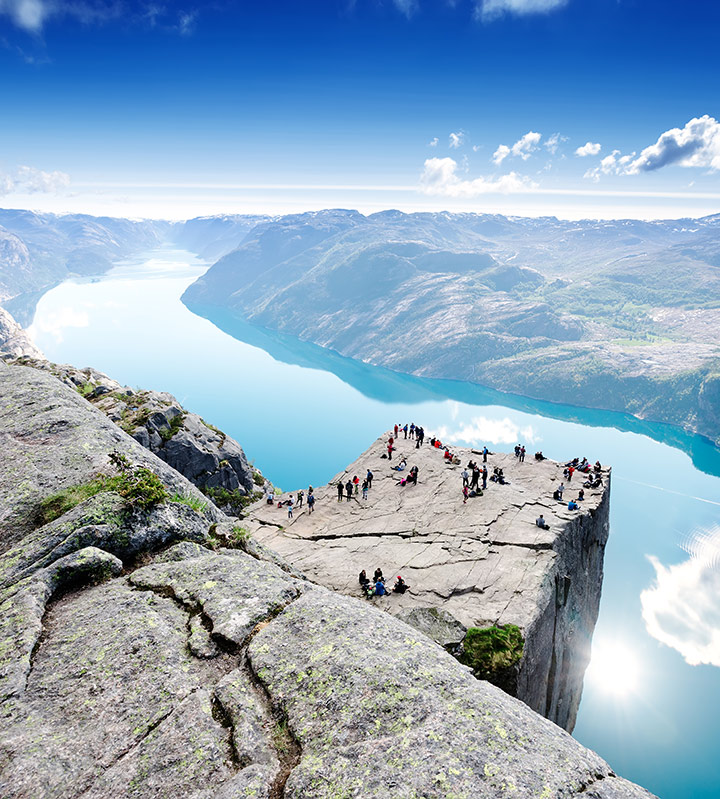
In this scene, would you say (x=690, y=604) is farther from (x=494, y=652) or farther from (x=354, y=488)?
(x=494, y=652)

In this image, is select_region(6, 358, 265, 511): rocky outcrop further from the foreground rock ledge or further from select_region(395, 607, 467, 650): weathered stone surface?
select_region(395, 607, 467, 650): weathered stone surface

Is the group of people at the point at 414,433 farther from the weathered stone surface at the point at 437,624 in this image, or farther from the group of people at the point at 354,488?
the weathered stone surface at the point at 437,624

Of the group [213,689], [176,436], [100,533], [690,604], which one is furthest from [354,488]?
[690,604]

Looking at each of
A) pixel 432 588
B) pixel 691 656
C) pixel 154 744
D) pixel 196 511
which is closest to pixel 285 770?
pixel 154 744

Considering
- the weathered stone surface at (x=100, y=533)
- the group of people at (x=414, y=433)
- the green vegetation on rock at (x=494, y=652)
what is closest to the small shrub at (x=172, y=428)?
the group of people at (x=414, y=433)

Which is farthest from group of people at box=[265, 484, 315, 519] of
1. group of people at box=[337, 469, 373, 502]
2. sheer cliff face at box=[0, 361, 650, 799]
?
sheer cliff face at box=[0, 361, 650, 799]

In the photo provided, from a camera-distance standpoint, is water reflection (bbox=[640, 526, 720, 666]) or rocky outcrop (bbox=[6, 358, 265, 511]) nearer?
rocky outcrop (bbox=[6, 358, 265, 511])
